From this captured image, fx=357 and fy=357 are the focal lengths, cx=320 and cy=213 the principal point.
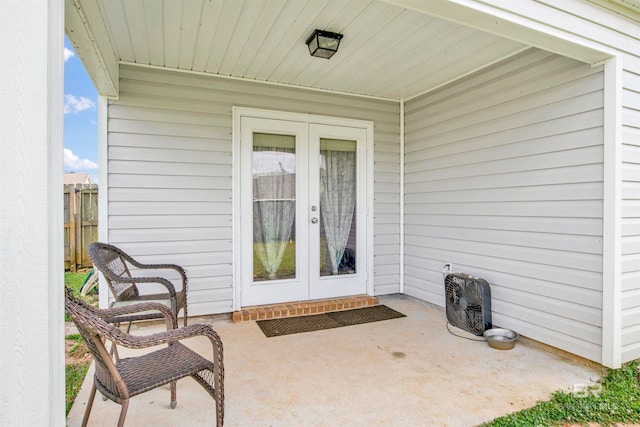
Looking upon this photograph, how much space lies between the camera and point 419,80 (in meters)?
3.89

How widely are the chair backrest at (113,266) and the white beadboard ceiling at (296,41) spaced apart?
168 cm

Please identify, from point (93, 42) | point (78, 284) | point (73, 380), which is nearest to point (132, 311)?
point (73, 380)

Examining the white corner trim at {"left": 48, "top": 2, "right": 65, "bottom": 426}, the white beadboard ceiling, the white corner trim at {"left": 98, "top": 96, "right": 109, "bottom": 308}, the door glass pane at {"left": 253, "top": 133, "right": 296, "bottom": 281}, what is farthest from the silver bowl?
the white corner trim at {"left": 98, "top": 96, "right": 109, "bottom": 308}

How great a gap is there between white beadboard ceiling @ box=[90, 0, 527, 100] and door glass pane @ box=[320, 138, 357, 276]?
81cm

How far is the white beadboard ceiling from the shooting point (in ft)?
8.19

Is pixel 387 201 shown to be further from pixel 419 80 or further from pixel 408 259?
pixel 419 80

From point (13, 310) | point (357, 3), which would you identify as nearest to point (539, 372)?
point (357, 3)

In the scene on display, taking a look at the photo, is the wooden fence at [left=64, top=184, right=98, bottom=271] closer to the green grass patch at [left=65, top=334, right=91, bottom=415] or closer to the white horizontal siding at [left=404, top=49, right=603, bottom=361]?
the green grass patch at [left=65, top=334, right=91, bottom=415]

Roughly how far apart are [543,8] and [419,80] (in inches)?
68.8

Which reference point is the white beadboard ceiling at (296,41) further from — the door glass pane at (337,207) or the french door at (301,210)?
the door glass pane at (337,207)

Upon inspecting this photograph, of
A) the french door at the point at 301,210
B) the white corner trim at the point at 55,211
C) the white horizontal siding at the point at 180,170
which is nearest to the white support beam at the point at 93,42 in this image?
the white horizontal siding at the point at 180,170

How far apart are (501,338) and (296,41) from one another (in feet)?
10.2

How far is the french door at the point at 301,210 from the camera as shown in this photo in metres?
3.93

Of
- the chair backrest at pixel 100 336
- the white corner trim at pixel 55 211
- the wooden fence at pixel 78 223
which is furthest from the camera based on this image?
the wooden fence at pixel 78 223
